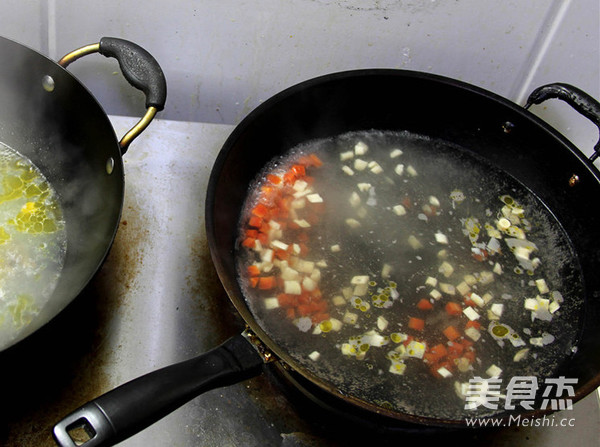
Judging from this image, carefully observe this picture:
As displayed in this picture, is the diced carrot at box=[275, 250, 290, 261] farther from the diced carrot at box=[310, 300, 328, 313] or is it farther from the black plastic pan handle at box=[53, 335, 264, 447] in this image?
the black plastic pan handle at box=[53, 335, 264, 447]

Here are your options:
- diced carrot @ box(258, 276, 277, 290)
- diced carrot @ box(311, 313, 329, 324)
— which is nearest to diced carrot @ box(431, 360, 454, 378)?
diced carrot @ box(311, 313, 329, 324)

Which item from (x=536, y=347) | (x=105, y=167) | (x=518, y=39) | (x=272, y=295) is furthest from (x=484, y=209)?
(x=105, y=167)

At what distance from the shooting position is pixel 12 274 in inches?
44.9

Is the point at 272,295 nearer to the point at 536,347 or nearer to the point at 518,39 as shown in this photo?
the point at 536,347

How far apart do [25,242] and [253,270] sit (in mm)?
451

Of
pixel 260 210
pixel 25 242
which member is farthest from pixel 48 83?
→ pixel 260 210

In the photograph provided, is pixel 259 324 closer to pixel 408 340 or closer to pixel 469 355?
pixel 408 340

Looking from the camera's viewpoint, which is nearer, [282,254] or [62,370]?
[62,370]

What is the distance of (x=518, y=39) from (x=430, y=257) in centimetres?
61

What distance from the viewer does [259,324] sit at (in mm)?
1144

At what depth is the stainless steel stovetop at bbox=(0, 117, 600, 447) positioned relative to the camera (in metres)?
1.07

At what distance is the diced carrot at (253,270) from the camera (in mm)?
1220

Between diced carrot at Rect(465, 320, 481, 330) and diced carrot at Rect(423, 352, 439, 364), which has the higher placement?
diced carrot at Rect(465, 320, 481, 330)

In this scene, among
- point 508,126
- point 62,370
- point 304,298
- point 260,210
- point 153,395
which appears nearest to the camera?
point 153,395
